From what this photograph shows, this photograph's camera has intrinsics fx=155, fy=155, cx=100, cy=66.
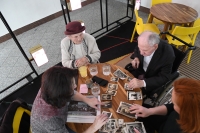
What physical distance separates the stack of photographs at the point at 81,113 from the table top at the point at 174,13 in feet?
7.30

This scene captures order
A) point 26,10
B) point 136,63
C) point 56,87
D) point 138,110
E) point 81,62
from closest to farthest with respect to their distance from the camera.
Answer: point 56,87 < point 138,110 < point 81,62 < point 136,63 < point 26,10

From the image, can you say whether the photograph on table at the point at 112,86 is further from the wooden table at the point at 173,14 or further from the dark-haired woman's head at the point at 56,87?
the wooden table at the point at 173,14

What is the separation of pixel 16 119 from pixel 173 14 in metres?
3.04

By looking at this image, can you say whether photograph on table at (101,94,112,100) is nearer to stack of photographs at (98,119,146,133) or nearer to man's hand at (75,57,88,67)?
stack of photographs at (98,119,146,133)

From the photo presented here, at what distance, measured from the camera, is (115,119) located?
4.44 ft

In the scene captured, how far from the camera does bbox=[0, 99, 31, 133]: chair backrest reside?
115 centimetres

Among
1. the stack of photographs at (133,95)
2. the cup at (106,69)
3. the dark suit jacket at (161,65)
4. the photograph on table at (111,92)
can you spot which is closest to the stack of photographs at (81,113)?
the photograph on table at (111,92)

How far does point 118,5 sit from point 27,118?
177 inches

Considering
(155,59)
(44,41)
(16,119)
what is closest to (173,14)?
(155,59)

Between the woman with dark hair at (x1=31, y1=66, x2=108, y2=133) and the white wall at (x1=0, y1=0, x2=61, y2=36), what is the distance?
324 centimetres

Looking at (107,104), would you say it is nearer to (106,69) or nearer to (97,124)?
Result: (97,124)

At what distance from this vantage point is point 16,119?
122 centimetres

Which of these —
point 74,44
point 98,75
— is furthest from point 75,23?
point 98,75

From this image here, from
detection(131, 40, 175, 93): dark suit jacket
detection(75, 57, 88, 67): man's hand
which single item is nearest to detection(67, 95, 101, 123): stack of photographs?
detection(75, 57, 88, 67): man's hand
